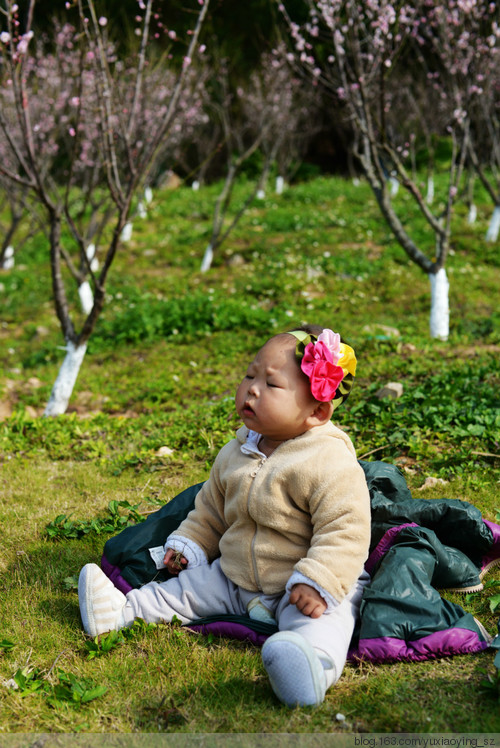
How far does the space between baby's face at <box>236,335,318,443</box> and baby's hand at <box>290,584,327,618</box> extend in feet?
2.03

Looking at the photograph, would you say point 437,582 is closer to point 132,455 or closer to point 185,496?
point 185,496

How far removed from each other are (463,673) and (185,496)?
1.67 metres

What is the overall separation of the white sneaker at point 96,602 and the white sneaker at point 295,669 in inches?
33.9

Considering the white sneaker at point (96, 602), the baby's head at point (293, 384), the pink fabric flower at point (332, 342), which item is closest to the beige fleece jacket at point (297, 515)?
the baby's head at point (293, 384)

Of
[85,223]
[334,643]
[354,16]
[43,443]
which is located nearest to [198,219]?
[85,223]

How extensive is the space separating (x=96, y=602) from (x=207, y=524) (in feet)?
1.94

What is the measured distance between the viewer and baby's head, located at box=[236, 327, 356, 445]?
99.0 inches

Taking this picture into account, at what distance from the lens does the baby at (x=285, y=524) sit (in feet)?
7.84

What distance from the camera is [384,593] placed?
2.53m

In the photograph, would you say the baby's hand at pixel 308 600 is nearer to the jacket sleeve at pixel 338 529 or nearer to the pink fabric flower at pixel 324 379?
the jacket sleeve at pixel 338 529

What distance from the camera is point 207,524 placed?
2.92 meters

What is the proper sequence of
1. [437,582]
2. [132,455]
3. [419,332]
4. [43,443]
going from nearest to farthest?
[437,582] < [132,455] < [43,443] < [419,332]

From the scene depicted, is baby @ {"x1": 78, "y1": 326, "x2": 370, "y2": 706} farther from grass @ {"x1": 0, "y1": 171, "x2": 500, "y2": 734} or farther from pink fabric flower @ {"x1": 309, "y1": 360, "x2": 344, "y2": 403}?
grass @ {"x1": 0, "y1": 171, "x2": 500, "y2": 734}

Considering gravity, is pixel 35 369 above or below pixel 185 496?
below
